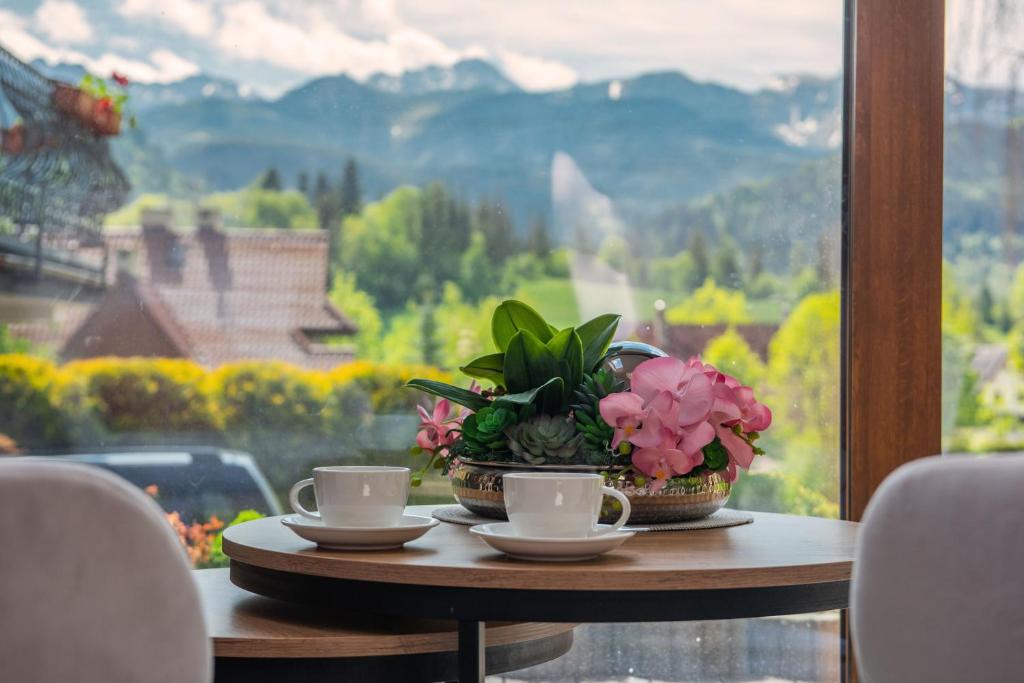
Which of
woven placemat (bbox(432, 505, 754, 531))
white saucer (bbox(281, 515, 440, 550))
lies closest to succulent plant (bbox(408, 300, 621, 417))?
woven placemat (bbox(432, 505, 754, 531))

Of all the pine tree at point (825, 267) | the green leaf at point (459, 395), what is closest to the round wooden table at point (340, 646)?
the green leaf at point (459, 395)

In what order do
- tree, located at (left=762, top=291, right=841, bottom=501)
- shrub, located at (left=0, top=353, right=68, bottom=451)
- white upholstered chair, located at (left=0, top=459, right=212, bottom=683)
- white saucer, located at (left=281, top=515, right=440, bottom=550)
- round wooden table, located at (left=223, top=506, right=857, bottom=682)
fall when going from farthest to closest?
tree, located at (left=762, top=291, right=841, bottom=501), shrub, located at (left=0, top=353, right=68, bottom=451), white saucer, located at (left=281, top=515, right=440, bottom=550), round wooden table, located at (left=223, top=506, right=857, bottom=682), white upholstered chair, located at (left=0, top=459, right=212, bottom=683)

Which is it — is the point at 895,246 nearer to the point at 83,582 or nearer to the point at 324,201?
the point at 324,201

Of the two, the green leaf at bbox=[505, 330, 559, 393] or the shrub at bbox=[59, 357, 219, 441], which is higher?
the green leaf at bbox=[505, 330, 559, 393]

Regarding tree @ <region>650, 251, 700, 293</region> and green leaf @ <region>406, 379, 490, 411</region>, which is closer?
green leaf @ <region>406, 379, 490, 411</region>

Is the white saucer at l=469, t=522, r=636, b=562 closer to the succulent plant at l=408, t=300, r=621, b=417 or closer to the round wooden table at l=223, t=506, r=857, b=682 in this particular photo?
the round wooden table at l=223, t=506, r=857, b=682

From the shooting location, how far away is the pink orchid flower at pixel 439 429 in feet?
5.34

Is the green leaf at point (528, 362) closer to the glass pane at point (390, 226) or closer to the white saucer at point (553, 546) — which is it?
the white saucer at point (553, 546)

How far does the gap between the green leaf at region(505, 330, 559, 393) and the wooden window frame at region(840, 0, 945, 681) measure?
115 centimetres

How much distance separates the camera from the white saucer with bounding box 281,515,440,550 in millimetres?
1258

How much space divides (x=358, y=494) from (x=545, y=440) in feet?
0.93

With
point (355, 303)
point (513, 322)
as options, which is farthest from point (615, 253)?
point (513, 322)

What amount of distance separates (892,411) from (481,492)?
1265 millimetres

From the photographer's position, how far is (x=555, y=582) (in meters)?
1.10
